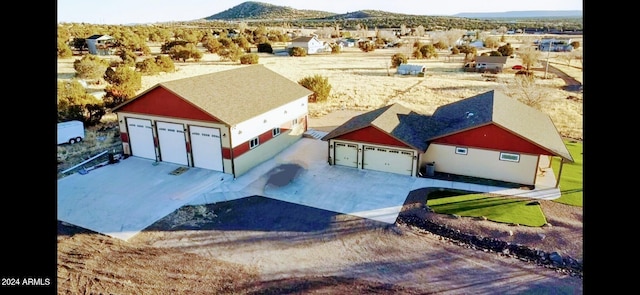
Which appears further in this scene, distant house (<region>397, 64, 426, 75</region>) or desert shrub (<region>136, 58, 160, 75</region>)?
distant house (<region>397, 64, 426, 75</region>)

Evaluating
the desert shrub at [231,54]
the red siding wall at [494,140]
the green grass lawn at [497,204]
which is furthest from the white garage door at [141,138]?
the desert shrub at [231,54]

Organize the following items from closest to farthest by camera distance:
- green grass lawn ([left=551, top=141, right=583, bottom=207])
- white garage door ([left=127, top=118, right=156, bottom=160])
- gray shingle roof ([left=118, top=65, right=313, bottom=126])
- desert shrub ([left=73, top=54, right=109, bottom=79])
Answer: green grass lawn ([left=551, top=141, right=583, bottom=207]) → gray shingle roof ([left=118, top=65, right=313, bottom=126]) → white garage door ([left=127, top=118, right=156, bottom=160]) → desert shrub ([left=73, top=54, right=109, bottom=79])

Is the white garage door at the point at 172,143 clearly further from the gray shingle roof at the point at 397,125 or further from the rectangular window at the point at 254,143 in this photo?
the gray shingle roof at the point at 397,125

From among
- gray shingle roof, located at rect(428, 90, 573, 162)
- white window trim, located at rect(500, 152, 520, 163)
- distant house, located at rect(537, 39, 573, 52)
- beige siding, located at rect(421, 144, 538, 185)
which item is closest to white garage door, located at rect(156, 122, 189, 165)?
beige siding, located at rect(421, 144, 538, 185)

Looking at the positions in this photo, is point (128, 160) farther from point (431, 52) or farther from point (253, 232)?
point (431, 52)

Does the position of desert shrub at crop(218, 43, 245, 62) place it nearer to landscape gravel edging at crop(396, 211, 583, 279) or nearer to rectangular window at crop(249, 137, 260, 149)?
rectangular window at crop(249, 137, 260, 149)
